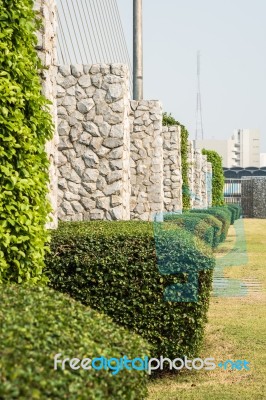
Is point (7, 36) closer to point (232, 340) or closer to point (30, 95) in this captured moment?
point (30, 95)

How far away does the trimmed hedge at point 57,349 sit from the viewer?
2.91 m

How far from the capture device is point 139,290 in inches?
237

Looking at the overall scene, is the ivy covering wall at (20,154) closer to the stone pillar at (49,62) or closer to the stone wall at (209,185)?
the stone pillar at (49,62)

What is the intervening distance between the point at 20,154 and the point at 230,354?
2.93m

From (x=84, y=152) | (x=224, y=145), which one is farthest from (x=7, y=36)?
(x=224, y=145)

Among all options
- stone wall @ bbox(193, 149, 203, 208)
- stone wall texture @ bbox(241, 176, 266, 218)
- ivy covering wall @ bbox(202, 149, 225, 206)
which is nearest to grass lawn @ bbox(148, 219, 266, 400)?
stone wall @ bbox(193, 149, 203, 208)

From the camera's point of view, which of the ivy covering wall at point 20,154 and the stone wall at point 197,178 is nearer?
the ivy covering wall at point 20,154

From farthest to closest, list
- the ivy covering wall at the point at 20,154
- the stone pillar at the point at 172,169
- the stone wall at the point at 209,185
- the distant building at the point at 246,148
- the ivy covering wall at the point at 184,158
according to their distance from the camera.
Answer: the distant building at the point at 246,148, the stone wall at the point at 209,185, the ivy covering wall at the point at 184,158, the stone pillar at the point at 172,169, the ivy covering wall at the point at 20,154

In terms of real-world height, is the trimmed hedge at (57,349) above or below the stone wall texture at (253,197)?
above

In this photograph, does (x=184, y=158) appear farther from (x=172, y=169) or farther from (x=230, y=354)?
(x=230, y=354)

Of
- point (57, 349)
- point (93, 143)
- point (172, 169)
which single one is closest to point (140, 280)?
point (57, 349)

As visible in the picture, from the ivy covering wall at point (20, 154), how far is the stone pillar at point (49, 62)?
116 cm

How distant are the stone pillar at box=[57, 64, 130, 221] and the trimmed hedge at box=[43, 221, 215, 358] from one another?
5.93m

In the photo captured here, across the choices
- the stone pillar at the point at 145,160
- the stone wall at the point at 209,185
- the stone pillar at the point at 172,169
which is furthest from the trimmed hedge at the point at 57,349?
the stone wall at the point at 209,185
